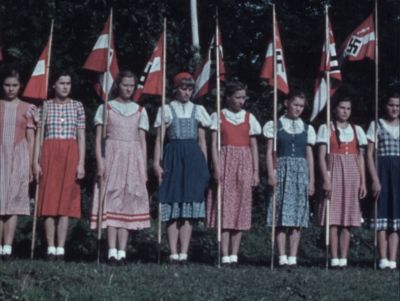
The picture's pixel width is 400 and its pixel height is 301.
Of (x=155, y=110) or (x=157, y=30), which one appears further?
(x=157, y=30)

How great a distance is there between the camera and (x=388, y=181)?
12.2 m

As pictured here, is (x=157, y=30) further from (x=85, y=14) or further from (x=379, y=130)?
(x=379, y=130)

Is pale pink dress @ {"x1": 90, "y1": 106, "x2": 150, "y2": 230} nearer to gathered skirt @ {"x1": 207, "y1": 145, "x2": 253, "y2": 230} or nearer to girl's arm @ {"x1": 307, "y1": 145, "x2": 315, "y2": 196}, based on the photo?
gathered skirt @ {"x1": 207, "y1": 145, "x2": 253, "y2": 230}

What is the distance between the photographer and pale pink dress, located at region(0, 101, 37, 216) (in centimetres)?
1131

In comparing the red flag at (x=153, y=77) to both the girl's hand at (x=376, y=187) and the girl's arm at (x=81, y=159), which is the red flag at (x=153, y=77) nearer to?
the girl's arm at (x=81, y=159)

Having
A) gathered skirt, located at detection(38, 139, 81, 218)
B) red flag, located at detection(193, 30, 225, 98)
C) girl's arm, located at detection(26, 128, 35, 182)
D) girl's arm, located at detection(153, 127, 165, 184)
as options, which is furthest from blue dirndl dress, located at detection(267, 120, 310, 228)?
girl's arm, located at detection(26, 128, 35, 182)

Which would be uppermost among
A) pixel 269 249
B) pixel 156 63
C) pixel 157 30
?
pixel 157 30

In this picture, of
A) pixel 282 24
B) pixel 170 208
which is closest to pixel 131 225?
pixel 170 208

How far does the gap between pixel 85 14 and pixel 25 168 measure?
5897 mm

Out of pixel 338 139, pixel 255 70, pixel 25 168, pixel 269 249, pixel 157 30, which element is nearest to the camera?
pixel 25 168

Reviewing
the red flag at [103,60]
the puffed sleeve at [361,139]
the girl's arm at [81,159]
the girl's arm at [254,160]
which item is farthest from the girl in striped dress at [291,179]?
the girl's arm at [81,159]

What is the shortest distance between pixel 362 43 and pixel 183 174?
8.71ft

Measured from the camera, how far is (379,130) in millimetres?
12320

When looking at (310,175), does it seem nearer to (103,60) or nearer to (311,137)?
(311,137)
